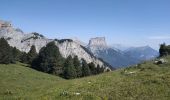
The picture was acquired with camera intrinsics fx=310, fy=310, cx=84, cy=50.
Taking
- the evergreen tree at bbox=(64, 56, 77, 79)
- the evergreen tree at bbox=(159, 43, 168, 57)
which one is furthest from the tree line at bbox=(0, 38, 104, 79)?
the evergreen tree at bbox=(159, 43, 168, 57)

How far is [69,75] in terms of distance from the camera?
112625mm

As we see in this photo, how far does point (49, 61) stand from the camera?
11781 cm

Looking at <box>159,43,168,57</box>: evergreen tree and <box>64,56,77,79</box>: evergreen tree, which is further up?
<box>159,43,168,57</box>: evergreen tree

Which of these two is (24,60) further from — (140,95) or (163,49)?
(140,95)

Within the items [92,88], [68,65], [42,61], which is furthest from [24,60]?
[92,88]

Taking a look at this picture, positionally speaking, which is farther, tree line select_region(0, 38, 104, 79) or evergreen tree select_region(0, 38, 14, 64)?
tree line select_region(0, 38, 104, 79)

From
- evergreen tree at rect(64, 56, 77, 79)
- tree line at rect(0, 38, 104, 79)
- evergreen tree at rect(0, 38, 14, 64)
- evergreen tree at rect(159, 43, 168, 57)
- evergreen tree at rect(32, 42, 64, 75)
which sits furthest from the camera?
evergreen tree at rect(32, 42, 64, 75)

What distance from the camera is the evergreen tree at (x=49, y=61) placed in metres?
116

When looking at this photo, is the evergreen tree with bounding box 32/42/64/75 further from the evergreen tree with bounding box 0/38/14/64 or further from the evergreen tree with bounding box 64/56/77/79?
the evergreen tree with bounding box 0/38/14/64

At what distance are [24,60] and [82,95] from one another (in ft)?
347

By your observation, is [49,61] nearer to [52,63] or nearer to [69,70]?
[52,63]

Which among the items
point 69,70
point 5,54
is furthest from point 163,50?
point 5,54

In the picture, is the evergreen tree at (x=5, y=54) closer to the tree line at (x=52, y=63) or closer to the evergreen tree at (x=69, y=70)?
the tree line at (x=52, y=63)

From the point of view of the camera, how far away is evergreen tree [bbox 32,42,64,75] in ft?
381
